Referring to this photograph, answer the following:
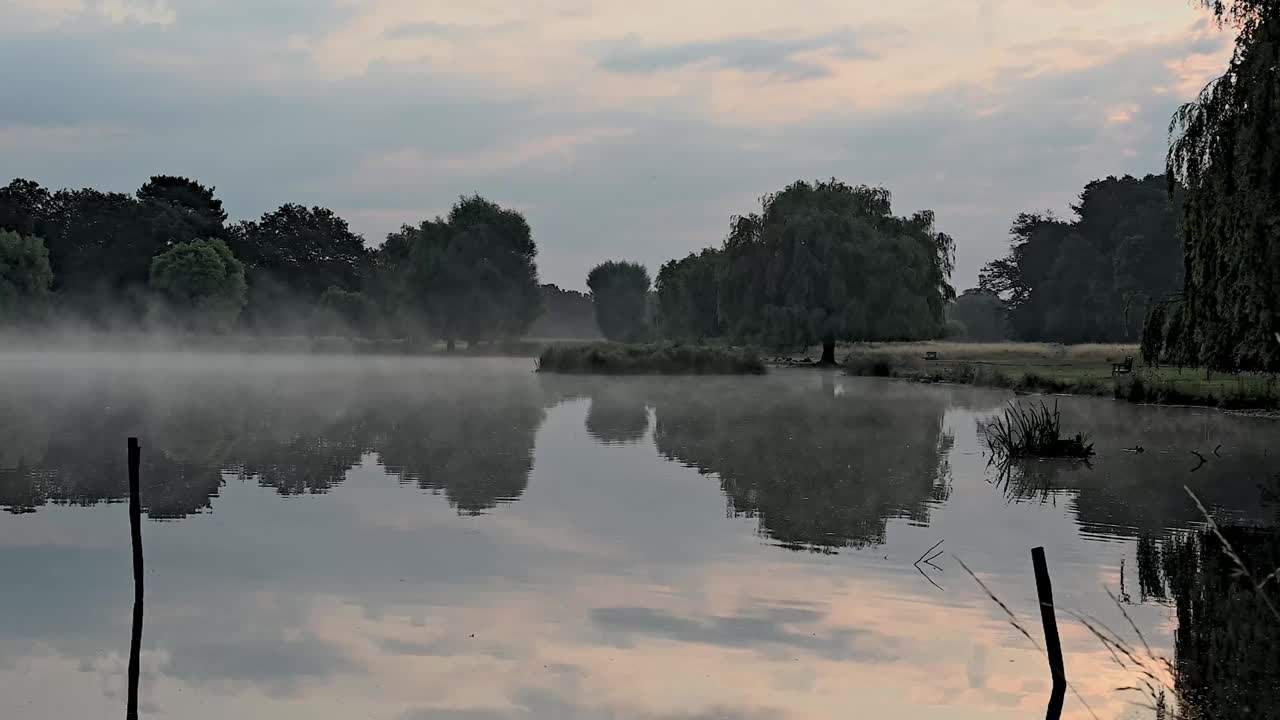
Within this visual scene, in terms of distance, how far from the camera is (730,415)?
109 ft

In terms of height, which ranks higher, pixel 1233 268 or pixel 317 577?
pixel 1233 268

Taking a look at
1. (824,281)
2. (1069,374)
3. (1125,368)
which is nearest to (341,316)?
(824,281)

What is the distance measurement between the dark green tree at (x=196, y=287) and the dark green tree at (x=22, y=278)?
795 centimetres

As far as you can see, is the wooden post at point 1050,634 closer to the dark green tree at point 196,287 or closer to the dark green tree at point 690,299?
the dark green tree at point 690,299

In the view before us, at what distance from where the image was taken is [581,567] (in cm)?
1256

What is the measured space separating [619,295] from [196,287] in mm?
57380

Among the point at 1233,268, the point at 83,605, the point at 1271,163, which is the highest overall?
the point at 1271,163

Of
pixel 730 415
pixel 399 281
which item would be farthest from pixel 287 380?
pixel 399 281

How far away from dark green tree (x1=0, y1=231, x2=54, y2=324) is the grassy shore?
57.7 metres

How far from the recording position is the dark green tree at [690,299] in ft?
278

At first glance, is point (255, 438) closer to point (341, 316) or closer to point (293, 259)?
point (341, 316)

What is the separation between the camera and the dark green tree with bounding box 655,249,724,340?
84812 millimetres

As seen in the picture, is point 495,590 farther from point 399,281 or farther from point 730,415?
point 399,281

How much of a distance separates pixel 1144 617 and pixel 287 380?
48001 mm
